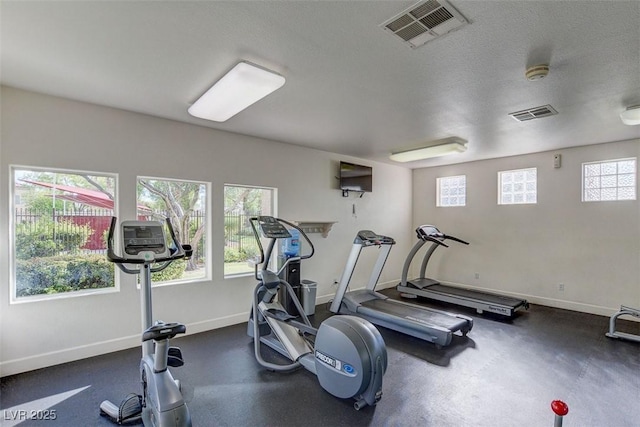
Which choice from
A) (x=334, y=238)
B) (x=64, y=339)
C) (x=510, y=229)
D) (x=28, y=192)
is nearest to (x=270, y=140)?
(x=334, y=238)

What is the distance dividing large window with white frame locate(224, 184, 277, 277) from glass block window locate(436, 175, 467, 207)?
3.92 meters

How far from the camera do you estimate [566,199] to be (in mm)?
5062

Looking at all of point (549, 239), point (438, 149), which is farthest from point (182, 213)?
point (549, 239)

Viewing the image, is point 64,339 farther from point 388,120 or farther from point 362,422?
point 388,120

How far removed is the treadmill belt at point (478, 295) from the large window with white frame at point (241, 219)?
3254mm

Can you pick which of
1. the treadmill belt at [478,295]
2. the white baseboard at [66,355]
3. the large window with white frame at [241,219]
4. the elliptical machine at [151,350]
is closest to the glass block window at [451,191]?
the treadmill belt at [478,295]

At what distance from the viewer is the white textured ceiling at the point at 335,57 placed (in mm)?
1757

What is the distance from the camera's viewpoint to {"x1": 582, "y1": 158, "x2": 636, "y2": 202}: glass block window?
4578 millimetres

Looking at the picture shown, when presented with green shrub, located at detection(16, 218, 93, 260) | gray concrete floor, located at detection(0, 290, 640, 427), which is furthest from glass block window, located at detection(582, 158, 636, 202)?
green shrub, located at detection(16, 218, 93, 260)

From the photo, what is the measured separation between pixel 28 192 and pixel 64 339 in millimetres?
1493

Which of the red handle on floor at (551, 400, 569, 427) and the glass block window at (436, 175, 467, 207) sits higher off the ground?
the glass block window at (436, 175, 467, 207)

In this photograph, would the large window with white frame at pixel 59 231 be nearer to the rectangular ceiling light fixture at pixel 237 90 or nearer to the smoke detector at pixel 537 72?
the rectangular ceiling light fixture at pixel 237 90

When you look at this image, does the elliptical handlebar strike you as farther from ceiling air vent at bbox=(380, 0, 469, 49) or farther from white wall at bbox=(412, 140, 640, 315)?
white wall at bbox=(412, 140, 640, 315)

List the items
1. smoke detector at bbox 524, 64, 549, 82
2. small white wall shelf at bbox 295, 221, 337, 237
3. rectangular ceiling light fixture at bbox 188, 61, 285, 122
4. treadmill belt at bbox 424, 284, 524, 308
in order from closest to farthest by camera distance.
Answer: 1. smoke detector at bbox 524, 64, 549, 82
2. rectangular ceiling light fixture at bbox 188, 61, 285, 122
3. treadmill belt at bbox 424, 284, 524, 308
4. small white wall shelf at bbox 295, 221, 337, 237
